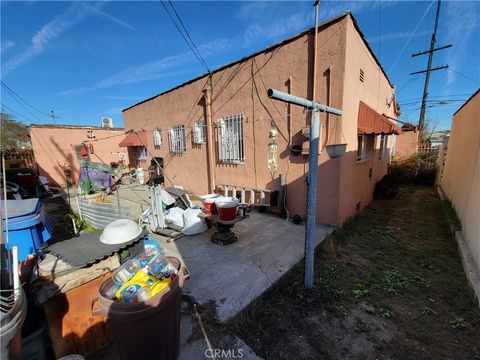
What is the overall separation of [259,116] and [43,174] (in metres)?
13.6

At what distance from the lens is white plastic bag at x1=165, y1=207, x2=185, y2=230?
5.23 m

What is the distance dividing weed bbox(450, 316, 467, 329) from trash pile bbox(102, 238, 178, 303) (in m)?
3.45

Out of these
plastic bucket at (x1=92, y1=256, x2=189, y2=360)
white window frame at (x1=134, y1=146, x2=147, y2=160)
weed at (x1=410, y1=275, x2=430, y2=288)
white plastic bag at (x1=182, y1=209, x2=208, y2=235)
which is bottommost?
weed at (x1=410, y1=275, x2=430, y2=288)

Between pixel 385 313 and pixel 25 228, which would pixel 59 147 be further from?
pixel 385 313

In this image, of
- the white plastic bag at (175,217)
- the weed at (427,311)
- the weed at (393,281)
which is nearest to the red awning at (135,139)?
the white plastic bag at (175,217)

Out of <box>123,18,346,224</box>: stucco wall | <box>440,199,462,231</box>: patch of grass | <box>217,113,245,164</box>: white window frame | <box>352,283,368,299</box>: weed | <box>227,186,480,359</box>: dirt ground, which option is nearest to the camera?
<box>227,186,480,359</box>: dirt ground

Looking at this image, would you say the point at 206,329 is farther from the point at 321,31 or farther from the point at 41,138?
the point at 41,138

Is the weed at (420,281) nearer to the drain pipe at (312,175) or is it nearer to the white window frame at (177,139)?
the drain pipe at (312,175)

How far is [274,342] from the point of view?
2.35 metres

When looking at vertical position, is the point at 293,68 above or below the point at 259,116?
above

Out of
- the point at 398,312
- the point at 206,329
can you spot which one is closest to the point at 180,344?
the point at 206,329

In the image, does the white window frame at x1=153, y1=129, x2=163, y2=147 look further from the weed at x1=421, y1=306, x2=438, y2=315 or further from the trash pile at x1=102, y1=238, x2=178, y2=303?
the weed at x1=421, y1=306, x2=438, y2=315

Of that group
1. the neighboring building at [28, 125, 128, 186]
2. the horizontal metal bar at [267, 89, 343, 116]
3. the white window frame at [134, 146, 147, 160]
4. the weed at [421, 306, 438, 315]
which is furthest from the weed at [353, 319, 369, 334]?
the neighboring building at [28, 125, 128, 186]

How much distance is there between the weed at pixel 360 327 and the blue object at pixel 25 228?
427 cm
